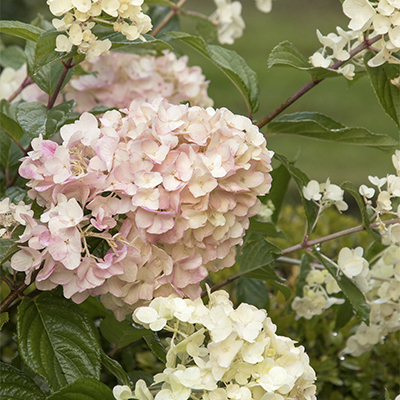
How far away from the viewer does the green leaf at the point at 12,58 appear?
1331mm

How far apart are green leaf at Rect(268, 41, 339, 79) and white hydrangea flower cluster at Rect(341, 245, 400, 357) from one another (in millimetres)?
357

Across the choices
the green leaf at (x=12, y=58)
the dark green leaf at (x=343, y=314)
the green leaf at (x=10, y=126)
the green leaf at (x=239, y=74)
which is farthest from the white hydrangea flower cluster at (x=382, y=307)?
the green leaf at (x=12, y=58)

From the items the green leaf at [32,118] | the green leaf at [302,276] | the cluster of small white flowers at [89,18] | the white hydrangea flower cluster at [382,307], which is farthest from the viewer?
the green leaf at [302,276]

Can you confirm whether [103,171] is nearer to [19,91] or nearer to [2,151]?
[2,151]

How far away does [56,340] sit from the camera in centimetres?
75

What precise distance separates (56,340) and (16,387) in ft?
0.29

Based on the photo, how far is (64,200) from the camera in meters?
0.66

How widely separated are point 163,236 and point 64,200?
0.13 metres

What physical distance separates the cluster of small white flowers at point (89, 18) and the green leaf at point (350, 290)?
1.57ft

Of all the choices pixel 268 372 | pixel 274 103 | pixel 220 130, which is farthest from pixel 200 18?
pixel 274 103

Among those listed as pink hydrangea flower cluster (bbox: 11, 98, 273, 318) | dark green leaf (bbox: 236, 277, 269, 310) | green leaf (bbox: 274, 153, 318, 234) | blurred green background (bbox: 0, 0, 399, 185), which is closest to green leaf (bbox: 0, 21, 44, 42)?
pink hydrangea flower cluster (bbox: 11, 98, 273, 318)

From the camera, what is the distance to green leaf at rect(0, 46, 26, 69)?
1.33 metres

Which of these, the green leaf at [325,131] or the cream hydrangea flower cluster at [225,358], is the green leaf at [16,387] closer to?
the cream hydrangea flower cluster at [225,358]

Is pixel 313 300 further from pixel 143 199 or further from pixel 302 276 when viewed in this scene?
pixel 143 199
